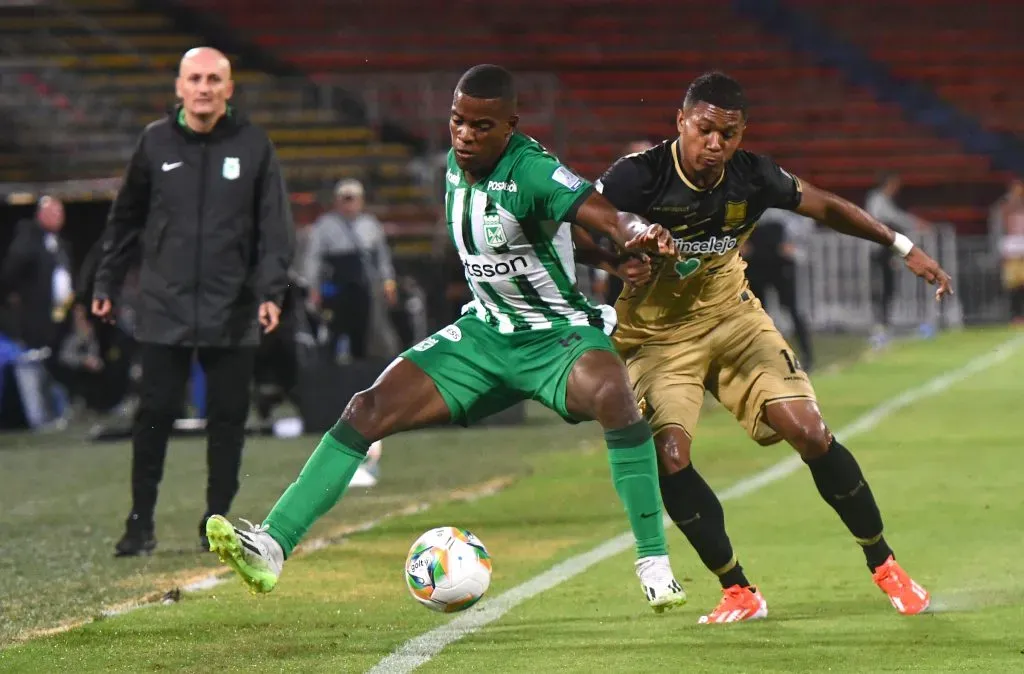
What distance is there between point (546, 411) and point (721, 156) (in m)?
10.8

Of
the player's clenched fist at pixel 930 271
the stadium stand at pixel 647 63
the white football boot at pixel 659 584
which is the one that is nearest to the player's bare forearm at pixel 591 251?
the white football boot at pixel 659 584

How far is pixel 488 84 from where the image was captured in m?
6.09

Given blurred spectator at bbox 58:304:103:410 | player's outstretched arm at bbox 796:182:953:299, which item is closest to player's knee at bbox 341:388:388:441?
player's outstretched arm at bbox 796:182:953:299

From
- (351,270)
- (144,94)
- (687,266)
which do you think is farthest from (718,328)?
(144,94)

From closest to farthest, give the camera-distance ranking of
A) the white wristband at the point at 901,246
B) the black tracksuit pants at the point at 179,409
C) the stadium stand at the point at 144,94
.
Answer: the white wristband at the point at 901,246 → the black tracksuit pants at the point at 179,409 → the stadium stand at the point at 144,94

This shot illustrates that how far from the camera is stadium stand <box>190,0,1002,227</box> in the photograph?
1258 inches

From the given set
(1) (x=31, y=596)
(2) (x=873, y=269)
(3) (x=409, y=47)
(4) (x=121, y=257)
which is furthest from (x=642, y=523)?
(3) (x=409, y=47)

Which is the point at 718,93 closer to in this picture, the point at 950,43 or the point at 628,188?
the point at 628,188

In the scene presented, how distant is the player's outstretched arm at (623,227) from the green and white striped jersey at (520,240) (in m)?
0.10

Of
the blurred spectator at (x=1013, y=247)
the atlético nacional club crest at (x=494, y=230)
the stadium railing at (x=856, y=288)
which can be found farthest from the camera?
the blurred spectator at (x=1013, y=247)

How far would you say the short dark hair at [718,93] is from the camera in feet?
20.8

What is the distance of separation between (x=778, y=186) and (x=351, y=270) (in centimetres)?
1064

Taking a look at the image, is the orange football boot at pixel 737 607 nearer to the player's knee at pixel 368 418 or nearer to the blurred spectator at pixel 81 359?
the player's knee at pixel 368 418

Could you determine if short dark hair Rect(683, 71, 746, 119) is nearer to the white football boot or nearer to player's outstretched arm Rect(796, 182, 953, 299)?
player's outstretched arm Rect(796, 182, 953, 299)
